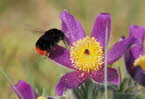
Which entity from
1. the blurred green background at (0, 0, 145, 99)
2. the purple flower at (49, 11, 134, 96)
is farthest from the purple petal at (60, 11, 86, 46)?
the blurred green background at (0, 0, 145, 99)

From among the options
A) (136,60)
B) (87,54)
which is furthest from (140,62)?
(87,54)

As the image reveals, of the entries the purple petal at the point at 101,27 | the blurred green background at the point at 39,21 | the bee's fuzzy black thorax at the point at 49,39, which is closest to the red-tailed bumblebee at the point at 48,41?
the bee's fuzzy black thorax at the point at 49,39

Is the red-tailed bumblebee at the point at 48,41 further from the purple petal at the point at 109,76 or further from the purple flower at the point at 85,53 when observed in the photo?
the purple petal at the point at 109,76

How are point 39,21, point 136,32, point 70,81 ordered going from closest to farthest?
point 70,81
point 136,32
point 39,21

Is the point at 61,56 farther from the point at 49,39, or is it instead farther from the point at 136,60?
the point at 136,60

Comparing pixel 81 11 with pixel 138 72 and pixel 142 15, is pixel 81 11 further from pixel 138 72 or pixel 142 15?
pixel 138 72

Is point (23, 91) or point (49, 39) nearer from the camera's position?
point (23, 91)

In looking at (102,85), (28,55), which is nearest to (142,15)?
(28,55)

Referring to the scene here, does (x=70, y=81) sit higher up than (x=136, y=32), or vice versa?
(x=136, y=32)
